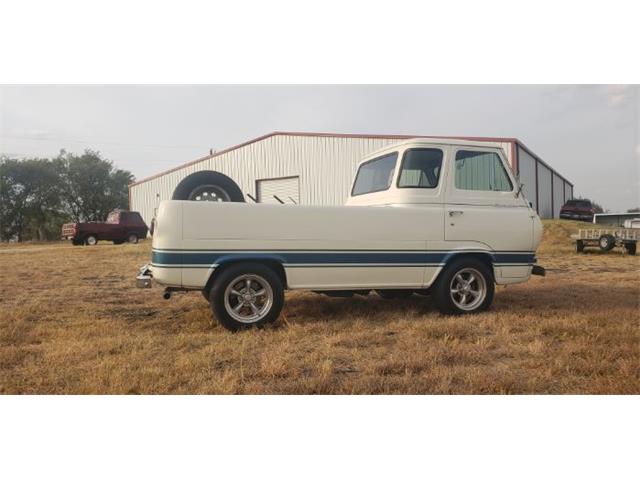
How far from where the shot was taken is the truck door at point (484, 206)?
5.30 meters

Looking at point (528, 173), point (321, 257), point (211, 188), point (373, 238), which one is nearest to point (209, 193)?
point (211, 188)

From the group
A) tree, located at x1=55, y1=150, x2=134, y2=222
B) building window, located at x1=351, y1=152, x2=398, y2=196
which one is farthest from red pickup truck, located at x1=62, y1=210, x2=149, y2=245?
building window, located at x1=351, y1=152, x2=398, y2=196

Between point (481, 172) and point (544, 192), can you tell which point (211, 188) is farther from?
point (544, 192)

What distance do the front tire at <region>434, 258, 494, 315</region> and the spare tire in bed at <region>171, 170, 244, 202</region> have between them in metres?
2.63

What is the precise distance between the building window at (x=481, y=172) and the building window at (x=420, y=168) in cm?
30

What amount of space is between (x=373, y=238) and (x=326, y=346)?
1.36 metres

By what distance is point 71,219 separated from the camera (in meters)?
22.4

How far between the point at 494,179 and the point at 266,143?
16.8ft

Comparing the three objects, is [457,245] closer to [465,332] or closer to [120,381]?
[465,332]

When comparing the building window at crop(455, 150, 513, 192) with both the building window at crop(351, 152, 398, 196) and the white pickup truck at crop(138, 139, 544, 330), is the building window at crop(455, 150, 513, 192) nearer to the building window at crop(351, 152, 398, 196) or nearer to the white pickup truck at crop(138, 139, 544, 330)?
the white pickup truck at crop(138, 139, 544, 330)

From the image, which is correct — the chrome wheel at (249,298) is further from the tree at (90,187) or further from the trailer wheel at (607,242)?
Answer: the tree at (90,187)

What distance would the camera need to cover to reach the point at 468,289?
5.44m

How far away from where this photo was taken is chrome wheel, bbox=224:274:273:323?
15.2 feet

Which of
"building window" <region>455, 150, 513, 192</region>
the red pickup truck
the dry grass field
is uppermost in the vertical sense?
"building window" <region>455, 150, 513, 192</region>
